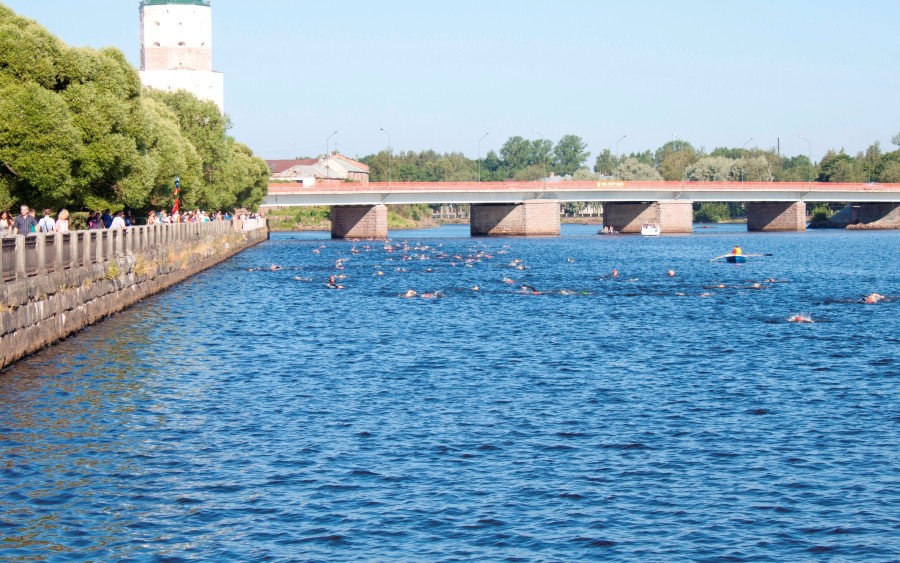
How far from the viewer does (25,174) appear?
55.1 metres

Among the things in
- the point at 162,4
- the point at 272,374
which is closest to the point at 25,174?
the point at 272,374

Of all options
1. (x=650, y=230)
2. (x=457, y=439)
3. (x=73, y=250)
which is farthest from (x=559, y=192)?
(x=457, y=439)

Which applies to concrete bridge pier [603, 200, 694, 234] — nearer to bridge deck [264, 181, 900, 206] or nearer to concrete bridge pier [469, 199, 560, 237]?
bridge deck [264, 181, 900, 206]

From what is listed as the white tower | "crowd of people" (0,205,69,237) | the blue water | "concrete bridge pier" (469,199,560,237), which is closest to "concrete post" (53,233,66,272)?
"crowd of people" (0,205,69,237)

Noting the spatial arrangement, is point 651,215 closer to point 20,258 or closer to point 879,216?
point 879,216

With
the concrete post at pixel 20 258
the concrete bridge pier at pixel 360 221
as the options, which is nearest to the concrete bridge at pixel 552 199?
the concrete bridge pier at pixel 360 221

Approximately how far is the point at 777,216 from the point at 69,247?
155m

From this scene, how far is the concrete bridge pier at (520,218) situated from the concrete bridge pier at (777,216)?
38.2 metres

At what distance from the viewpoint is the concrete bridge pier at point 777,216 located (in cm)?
17950

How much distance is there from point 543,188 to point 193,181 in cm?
6644

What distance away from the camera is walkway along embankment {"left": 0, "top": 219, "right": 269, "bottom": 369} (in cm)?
3303

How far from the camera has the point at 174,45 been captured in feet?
572

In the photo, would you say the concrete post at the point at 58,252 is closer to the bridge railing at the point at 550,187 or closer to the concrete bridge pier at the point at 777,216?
the bridge railing at the point at 550,187

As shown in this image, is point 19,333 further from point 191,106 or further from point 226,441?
point 191,106
